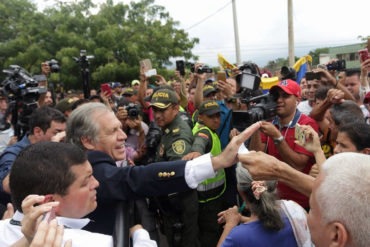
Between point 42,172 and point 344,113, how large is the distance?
2.80 metres

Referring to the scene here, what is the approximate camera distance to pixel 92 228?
1.75 meters

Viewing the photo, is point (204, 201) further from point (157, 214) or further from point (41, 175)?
point (41, 175)

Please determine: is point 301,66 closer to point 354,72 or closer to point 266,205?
point 354,72

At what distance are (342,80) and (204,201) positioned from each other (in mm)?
3463

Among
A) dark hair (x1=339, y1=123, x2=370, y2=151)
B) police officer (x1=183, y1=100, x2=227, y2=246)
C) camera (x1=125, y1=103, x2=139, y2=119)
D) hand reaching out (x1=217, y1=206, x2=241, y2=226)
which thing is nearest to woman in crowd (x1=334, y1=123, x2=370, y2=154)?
dark hair (x1=339, y1=123, x2=370, y2=151)

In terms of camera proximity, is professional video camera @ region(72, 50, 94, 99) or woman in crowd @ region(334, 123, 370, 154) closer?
woman in crowd @ region(334, 123, 370, 154)

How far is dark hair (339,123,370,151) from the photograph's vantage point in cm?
234

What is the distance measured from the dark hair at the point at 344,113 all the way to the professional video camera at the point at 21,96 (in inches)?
134

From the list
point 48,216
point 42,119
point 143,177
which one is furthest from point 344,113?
point 42,119

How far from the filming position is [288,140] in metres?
2.94

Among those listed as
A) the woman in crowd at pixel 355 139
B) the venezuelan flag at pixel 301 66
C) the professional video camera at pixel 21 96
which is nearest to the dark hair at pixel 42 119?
the professional video camera at pixel 21 96

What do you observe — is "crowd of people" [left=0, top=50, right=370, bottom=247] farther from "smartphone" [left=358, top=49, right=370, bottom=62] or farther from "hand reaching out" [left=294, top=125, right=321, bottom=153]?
"smartphone" [left=358, top=49, right=370, bottom=62]

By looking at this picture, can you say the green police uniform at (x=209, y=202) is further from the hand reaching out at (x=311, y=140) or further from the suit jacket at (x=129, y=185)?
the suit jacket at (x=129, y=185)

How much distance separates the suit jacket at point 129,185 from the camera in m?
1.72
